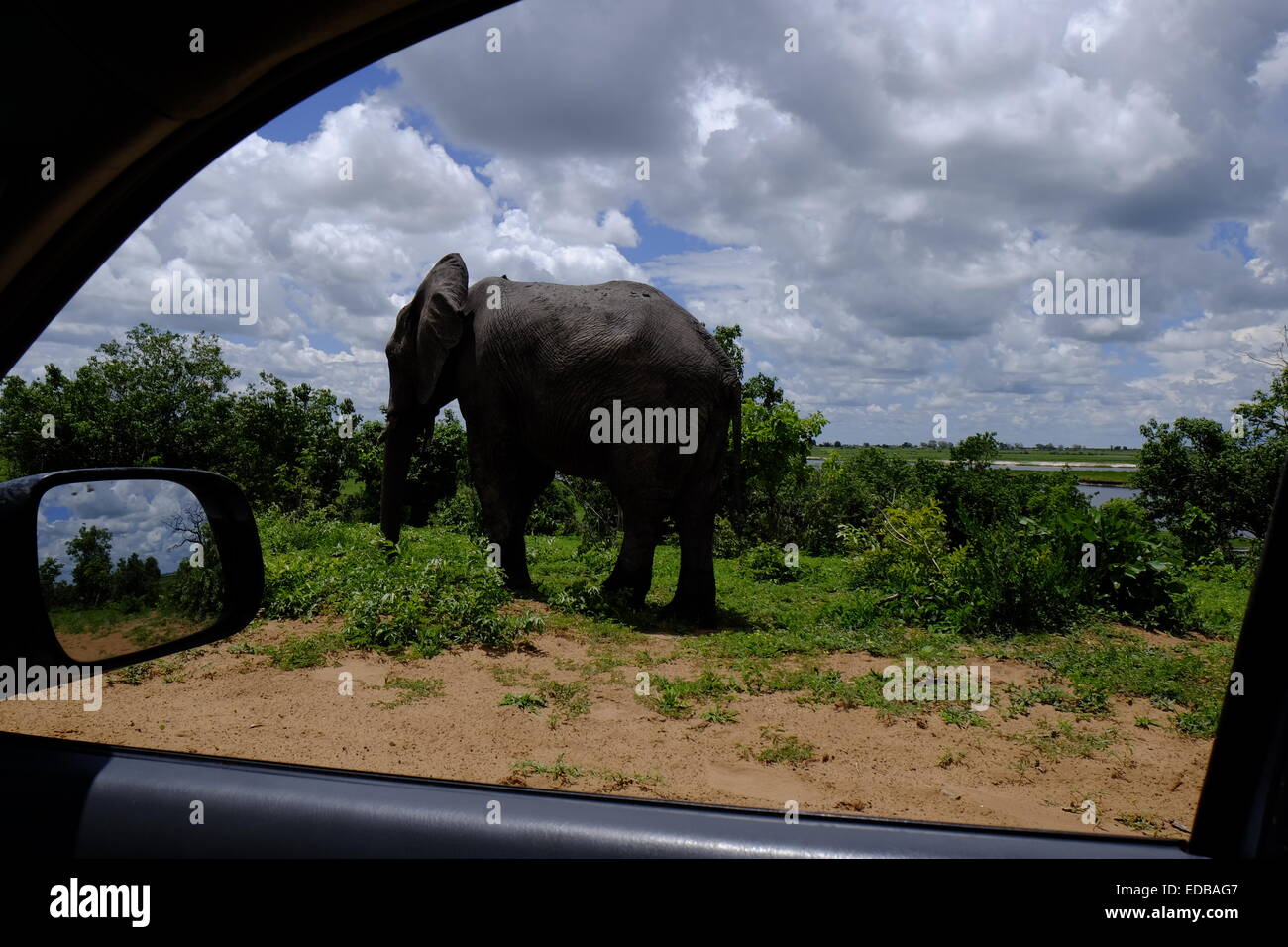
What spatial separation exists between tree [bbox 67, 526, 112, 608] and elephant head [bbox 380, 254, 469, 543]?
7.04 m

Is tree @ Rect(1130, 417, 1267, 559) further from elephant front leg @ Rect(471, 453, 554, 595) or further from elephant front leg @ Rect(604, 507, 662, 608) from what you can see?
elephant front leg @ Rect(471, 453, 554, 595)

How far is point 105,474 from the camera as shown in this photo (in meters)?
1.49

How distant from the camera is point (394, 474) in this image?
930cm

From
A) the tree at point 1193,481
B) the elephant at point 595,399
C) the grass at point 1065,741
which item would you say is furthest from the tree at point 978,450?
the grass at point 1065,741

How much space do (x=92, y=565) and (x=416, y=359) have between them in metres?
7.83

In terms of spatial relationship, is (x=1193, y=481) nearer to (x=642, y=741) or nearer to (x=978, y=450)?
(x=978, y=450)

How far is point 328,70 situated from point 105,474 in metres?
0.89

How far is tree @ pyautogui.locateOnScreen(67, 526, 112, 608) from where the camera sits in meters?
1.44

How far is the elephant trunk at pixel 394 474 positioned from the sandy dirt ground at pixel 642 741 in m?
3.92

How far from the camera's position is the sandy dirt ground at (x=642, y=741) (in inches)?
138

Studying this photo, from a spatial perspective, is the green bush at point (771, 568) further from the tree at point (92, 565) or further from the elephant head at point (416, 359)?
the tree at point (92, 565)

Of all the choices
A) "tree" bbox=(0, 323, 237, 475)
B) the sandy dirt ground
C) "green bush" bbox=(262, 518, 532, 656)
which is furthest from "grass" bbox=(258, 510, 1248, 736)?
"tree" bbox=(0, 323, 237, 475)
